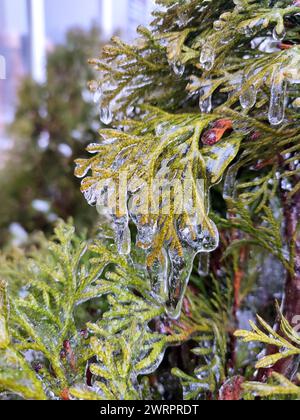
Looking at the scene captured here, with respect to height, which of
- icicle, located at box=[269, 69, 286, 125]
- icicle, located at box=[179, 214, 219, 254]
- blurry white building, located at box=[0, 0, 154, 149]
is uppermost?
blurry white building, located at box=[0, 0, 154, 149]

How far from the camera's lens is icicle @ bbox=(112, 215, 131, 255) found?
0.49 m

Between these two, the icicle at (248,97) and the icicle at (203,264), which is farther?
the icicle at (203,264)

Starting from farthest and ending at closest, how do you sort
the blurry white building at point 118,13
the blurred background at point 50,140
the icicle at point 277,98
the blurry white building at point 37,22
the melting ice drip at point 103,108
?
the blurry white building at point 37,22
the blurry white building at point 118,13
the blurred background at point 50,140
the melting ice drip at point 103,108
the icicle at point 277,98

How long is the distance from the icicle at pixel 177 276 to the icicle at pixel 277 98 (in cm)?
17

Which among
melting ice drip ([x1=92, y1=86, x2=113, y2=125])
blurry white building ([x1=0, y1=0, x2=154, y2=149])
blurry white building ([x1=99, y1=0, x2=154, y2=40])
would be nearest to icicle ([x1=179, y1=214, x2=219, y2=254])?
melting ice drip ([x1=92, y1=86, x2=113, y2=125])

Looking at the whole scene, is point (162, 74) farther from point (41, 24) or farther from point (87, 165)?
point (41, 24)

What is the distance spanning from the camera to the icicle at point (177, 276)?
49 cm

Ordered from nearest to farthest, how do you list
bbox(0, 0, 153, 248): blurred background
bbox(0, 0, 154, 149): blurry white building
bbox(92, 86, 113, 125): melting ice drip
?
1. bbox(92, 86, 113, 125): melting ice drip
2. bbox(0, 0, 153, 248): blurred background
3. bbox(0, 0, 154, 149): blurry white building

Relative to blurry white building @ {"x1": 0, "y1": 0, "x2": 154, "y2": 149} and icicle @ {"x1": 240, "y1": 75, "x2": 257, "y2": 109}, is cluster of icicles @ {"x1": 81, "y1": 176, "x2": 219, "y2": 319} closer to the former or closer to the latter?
icicle @ {"x1": 240, "y1": 75, "x2": 257, "y2": 109}

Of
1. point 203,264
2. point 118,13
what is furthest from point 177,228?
point 118,13

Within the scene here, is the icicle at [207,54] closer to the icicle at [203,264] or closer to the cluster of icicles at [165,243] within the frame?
the cluster of icicles at [165,243]

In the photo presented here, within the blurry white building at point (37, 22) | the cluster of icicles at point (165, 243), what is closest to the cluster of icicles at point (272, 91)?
the cluster of icicles at point (165, 243)

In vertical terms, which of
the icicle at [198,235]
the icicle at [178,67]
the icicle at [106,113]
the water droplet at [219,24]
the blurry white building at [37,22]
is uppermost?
the blurry white building at [37,22]

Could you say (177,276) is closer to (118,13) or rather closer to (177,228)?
(177,228)
